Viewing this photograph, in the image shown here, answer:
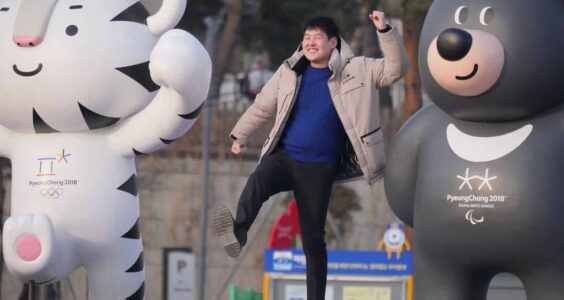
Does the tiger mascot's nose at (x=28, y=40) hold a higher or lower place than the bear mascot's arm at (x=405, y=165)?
higher

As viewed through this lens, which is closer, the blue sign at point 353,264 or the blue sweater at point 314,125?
the blue sweater at point 314,125

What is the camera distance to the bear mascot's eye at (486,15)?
7094 millimetres

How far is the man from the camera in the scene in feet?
25.1

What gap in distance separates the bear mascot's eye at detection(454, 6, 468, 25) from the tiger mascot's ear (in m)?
2.13

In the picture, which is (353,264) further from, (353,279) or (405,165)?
(405,165)

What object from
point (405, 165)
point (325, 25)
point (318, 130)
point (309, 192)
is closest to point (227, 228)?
point (309, 192)

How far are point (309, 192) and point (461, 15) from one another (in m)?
1.31

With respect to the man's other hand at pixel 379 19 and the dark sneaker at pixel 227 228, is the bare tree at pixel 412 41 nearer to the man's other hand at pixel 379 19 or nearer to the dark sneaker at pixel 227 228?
the man's other hand at pixel 379 19

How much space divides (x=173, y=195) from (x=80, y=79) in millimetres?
10594

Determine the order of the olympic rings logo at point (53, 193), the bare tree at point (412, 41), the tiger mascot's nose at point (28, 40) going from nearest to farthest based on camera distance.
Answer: the tiger mascot's nose at point (28, 40), the olympic rings logo at point (53, 193), the bare tree at point (412, 41)

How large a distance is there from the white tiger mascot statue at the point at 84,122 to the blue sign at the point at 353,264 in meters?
3.44

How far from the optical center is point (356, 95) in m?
7.64

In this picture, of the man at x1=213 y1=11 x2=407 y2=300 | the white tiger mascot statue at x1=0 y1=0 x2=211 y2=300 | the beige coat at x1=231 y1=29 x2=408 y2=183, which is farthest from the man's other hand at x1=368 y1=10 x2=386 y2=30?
the white tiger mascot statue at x1=0 y1=0 x2=211 y2=300

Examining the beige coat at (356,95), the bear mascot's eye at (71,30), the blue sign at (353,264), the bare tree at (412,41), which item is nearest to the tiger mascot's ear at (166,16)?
the bear mascot's eye at (71,30)
